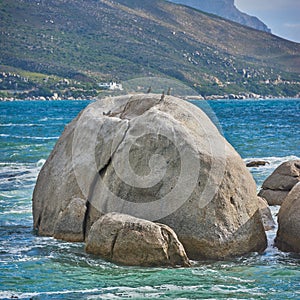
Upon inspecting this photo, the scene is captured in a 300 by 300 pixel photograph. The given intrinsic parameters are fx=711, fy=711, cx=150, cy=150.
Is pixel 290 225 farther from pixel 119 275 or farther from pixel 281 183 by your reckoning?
pixel 281 183

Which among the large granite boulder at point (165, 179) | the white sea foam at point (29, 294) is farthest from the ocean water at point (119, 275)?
the large granite boulder at point (165, 179)

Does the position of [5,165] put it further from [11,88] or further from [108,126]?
[11,88]

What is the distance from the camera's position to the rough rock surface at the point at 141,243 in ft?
39.7

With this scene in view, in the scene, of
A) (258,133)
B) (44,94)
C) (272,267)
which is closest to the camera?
(272,267)

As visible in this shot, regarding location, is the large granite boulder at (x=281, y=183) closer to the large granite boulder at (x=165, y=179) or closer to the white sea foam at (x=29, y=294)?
the large granite boulder at (x=165, y=179)

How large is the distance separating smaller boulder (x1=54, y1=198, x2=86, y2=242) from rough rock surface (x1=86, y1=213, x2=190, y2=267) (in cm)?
179

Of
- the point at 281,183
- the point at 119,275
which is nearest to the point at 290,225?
the point at 119,275

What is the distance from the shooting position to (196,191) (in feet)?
42.8

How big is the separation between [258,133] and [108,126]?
138 feet

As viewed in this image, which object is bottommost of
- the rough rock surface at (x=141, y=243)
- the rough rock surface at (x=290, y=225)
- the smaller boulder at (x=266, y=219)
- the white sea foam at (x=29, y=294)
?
the white sea foam at (x=29, y=294)

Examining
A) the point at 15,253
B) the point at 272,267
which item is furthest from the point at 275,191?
the point at 15,253

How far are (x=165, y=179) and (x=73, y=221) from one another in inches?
88.8

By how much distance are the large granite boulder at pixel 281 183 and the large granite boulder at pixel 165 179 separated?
5.19 m

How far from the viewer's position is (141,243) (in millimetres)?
12102
